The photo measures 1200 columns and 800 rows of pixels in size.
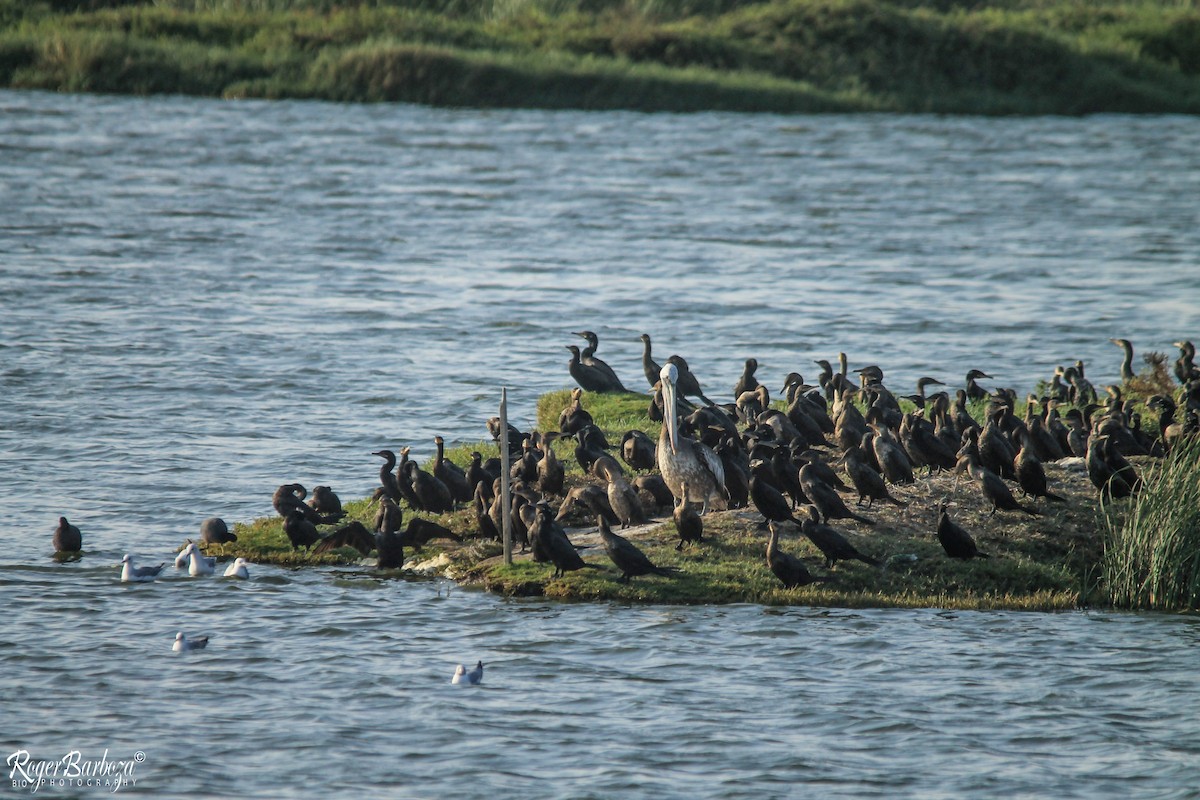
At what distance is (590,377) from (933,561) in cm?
743

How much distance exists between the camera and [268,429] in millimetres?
22125

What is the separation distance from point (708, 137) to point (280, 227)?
1770cm

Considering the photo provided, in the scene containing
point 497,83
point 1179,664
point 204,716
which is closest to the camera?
point 204,716

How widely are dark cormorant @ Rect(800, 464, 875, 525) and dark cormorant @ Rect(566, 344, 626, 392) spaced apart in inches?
252

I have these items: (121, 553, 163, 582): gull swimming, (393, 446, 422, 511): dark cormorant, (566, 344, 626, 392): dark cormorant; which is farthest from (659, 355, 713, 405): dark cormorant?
(121, 553, 163, 582): gull swimming

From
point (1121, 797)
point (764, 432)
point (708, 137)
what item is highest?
point (708, 137)

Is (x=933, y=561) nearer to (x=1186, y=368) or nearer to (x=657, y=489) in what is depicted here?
(x=657, y=489)

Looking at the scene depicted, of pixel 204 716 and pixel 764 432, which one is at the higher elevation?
pixel 764 432

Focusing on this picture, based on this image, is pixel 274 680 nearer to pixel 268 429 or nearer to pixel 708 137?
pixel 268 429

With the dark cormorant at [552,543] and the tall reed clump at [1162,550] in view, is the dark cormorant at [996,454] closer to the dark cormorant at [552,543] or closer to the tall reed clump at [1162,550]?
the tall reed clump at [1162,550]

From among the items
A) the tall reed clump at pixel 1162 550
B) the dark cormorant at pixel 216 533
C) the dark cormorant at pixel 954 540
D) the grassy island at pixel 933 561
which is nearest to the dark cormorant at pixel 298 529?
the grassy island at pixel 933 561

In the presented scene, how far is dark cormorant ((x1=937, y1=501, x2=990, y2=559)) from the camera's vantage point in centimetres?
1409

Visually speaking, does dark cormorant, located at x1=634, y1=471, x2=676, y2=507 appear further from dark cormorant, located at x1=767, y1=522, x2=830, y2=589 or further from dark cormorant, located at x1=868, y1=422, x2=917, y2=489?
dark cormorant, located at x1=868, y1=422, x2=917, y2=489

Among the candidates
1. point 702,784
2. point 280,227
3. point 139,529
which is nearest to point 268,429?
Answer: point 139,529
